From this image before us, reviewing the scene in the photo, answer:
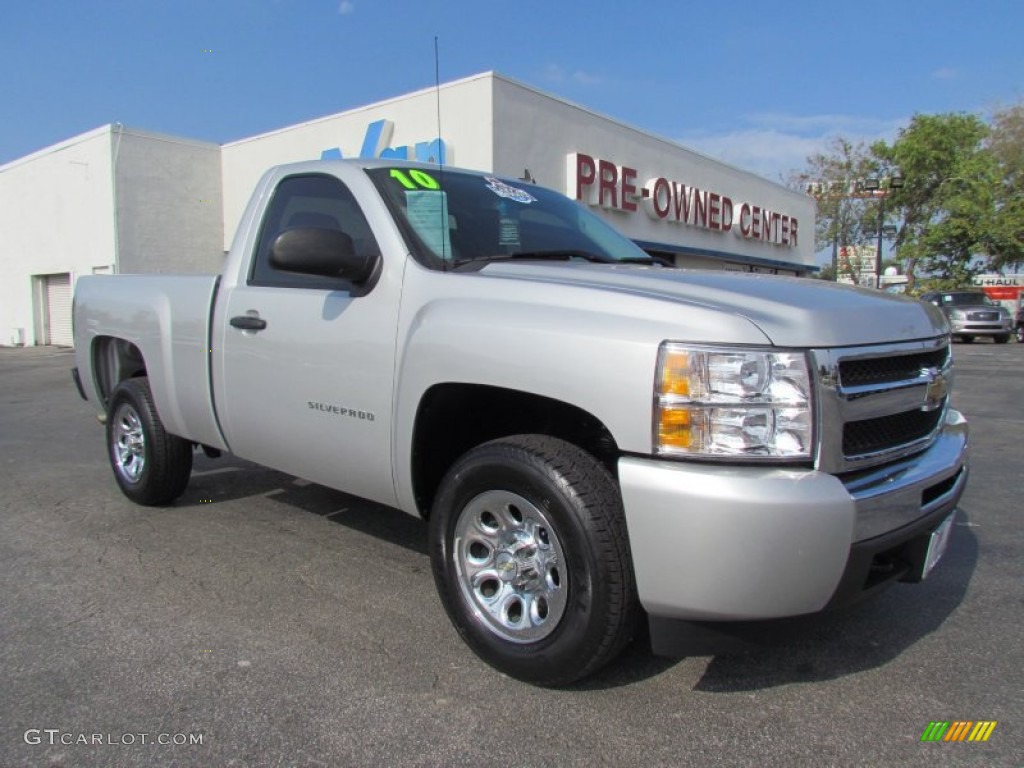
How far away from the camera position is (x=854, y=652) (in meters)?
2.97

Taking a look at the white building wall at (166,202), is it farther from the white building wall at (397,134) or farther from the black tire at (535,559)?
the black tire at (535,559)

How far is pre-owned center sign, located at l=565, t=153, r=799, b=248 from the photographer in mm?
17250

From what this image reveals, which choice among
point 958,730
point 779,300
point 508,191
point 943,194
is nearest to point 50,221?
point 508,191

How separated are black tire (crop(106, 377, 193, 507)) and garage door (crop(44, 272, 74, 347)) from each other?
2105cm

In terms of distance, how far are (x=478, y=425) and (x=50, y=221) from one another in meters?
24.2

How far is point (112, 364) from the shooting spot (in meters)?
5.39

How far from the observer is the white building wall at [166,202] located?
65.7 feet

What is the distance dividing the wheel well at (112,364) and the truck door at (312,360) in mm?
1570

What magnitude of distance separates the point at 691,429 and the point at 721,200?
22.7m

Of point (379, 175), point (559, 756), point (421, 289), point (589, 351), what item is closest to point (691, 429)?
point (589, 351)

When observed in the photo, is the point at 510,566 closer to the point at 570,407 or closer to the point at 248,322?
the point at 570,407

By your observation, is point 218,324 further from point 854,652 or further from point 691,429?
point 854,652

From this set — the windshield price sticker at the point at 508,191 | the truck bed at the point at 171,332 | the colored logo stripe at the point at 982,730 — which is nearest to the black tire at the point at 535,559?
the colored logo stripe at the point at 982,730

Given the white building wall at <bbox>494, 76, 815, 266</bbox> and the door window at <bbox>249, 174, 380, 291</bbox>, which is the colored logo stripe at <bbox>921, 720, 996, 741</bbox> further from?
the white building wall at <bbox>494, 76, 815, 266</bbox>
